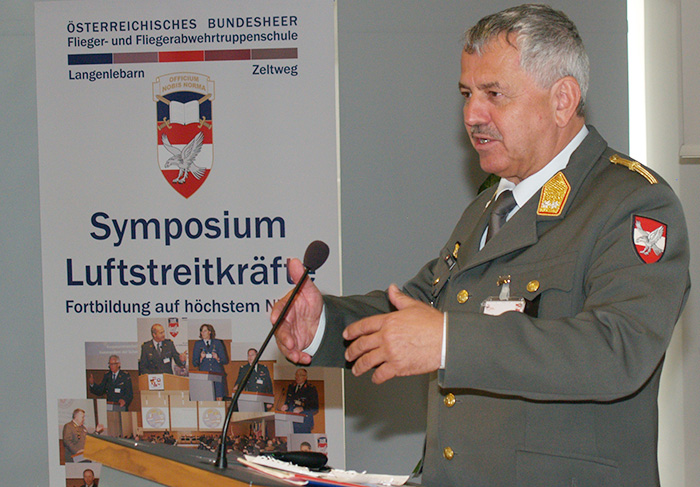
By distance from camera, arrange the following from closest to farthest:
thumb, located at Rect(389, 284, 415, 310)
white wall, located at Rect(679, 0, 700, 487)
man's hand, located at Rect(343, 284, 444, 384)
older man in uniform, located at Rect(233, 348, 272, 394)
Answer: man's hand, located at Rect(343, 284, 444, 384) → thumb, located at Rect(389, 284, 415, 310) → white wall, located at Rect(679, 0, 700, 487) → older man in uniform, located at Rect(233, 348, 272, 394)

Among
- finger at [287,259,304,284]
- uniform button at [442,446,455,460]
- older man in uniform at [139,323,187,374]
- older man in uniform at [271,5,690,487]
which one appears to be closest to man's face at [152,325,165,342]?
older man in uniform at [139,323,187,374]

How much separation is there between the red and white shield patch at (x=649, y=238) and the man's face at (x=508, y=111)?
0.36 m

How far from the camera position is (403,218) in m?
3.59

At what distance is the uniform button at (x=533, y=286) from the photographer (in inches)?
57.6

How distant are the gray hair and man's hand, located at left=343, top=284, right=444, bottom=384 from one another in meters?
0.71

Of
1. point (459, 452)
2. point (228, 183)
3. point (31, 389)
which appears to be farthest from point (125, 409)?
point (459, 452)

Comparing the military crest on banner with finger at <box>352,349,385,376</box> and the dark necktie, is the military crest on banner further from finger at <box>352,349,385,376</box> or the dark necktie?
finger at <box>352,349,385,376</box>

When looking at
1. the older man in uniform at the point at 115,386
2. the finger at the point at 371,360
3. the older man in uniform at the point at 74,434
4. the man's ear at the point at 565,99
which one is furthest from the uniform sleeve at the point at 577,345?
the older man in uniform at the point at 74,434

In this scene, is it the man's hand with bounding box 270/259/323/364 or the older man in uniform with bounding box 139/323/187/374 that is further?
the older man in uniform with bounding box 139/323/187/374

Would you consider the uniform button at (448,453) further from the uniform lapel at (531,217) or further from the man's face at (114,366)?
the man's face at (114,366)

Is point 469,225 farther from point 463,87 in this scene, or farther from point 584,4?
point 584,4

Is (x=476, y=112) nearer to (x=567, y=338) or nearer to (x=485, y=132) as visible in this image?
(x=485, y=132)

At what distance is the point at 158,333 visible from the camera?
3180 millimetres

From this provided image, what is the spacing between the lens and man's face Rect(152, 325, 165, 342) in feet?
10.4
